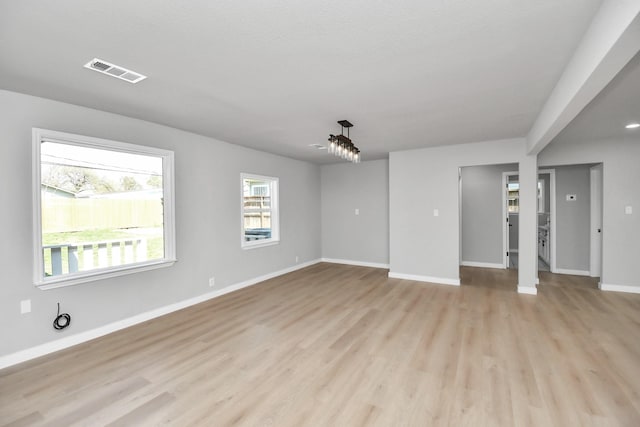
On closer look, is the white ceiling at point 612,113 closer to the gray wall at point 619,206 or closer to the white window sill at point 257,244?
the gray wall at point 619,206

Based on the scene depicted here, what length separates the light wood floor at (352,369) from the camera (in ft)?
6.47

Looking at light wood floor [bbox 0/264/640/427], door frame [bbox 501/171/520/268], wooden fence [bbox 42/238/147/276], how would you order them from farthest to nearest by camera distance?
door frame [bbox 501/171/520/268] → wooden fence [bbox 42/238/147/276] → light wood floor [bbox 0/264/640/427]

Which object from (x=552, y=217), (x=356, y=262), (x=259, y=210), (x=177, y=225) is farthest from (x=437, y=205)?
(x=177, y=225)

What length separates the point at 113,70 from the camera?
Answer: 90.7 inches

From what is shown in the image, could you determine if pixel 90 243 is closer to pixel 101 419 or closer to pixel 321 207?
pixel 101 419

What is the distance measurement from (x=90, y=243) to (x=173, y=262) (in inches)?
38.0

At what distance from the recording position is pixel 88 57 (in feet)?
6.92

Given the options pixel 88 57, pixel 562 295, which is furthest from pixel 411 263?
pixel 88 57

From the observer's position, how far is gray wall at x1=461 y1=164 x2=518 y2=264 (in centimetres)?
639

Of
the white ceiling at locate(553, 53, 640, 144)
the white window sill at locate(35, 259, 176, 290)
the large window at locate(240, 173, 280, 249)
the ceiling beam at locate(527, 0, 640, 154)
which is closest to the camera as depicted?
the ceiling beam at locate(527, 0, 640, 154)

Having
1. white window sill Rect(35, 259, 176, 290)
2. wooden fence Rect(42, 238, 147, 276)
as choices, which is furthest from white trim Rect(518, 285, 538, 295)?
wooden fence Rect(42, 238, 147, 276)

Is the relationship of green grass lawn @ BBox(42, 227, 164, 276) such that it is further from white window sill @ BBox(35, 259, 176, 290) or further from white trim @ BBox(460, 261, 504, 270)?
white trim @ BBox(460, 261, 504, 270)

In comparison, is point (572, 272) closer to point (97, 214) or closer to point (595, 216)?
point (595, 216)

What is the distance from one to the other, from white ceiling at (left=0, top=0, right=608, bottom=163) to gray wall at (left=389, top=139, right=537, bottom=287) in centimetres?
141
